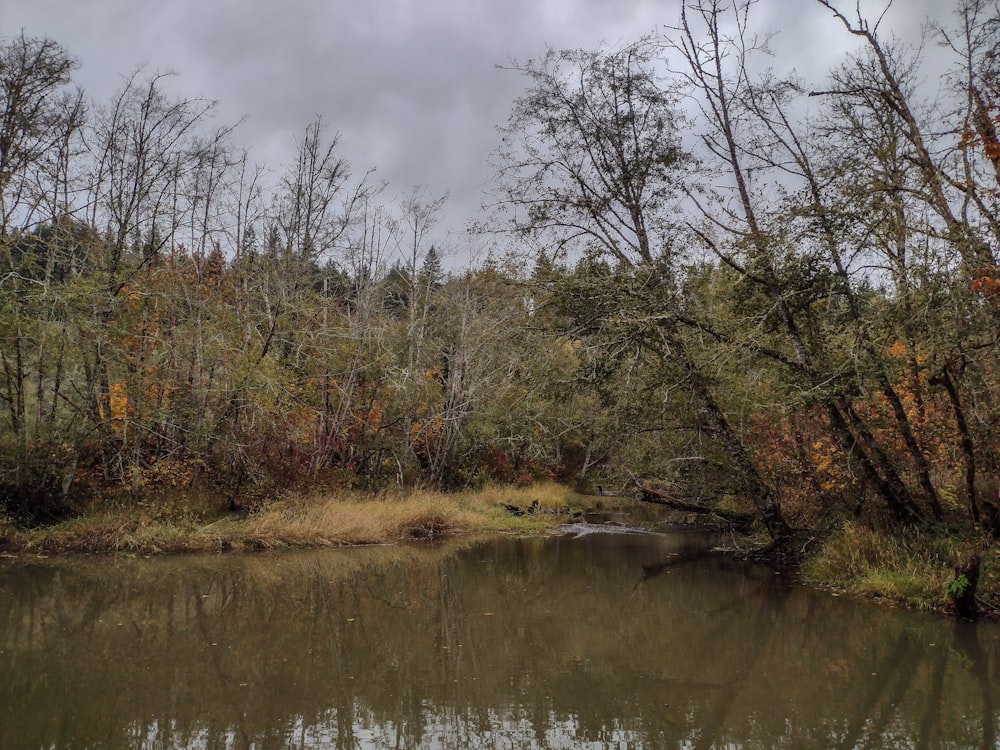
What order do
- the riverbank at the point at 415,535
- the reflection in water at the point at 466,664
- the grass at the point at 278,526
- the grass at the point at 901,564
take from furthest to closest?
the grass at the point at 278,526 → the riverbank at the point at 415,535 → the grass at the point at 901,564 → the reflection in water at the point at 466,664

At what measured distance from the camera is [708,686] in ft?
22.0

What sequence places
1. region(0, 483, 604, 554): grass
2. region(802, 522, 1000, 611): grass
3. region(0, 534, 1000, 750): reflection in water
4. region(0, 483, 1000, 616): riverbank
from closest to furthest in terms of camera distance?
region(0, 534, 1000, 750): reflection in water → region(802, 522, 1000, 611): grass → region(0, 483, 1000, 616): riverbank → region(0, 483, 604, 554): grass

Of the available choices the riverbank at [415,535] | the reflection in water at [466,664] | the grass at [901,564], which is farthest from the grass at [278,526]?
the grass at [901,564]

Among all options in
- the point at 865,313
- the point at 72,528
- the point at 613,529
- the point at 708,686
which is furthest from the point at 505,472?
the point at 708,686

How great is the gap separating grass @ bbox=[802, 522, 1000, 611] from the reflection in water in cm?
49

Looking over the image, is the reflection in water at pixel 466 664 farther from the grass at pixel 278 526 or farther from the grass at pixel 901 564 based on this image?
the grass at pixel 278 526

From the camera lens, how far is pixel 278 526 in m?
15.4

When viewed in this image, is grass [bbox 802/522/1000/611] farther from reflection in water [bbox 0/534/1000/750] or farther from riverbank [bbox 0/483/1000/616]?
reflection in water [bbox 0/534/1000/750]

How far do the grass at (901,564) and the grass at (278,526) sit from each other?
9.42 metres

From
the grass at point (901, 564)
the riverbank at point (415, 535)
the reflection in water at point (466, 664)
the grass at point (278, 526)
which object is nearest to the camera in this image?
the reflection in water at point (466, 664)

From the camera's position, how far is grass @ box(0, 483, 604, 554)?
14000 millimetres

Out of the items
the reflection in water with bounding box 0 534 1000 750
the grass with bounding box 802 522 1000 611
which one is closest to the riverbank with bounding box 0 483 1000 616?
the grass with bounding box 802 522 1000 611

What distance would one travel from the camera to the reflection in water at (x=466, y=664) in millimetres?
5508

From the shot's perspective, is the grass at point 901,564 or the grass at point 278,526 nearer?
the grass at point 901,564
